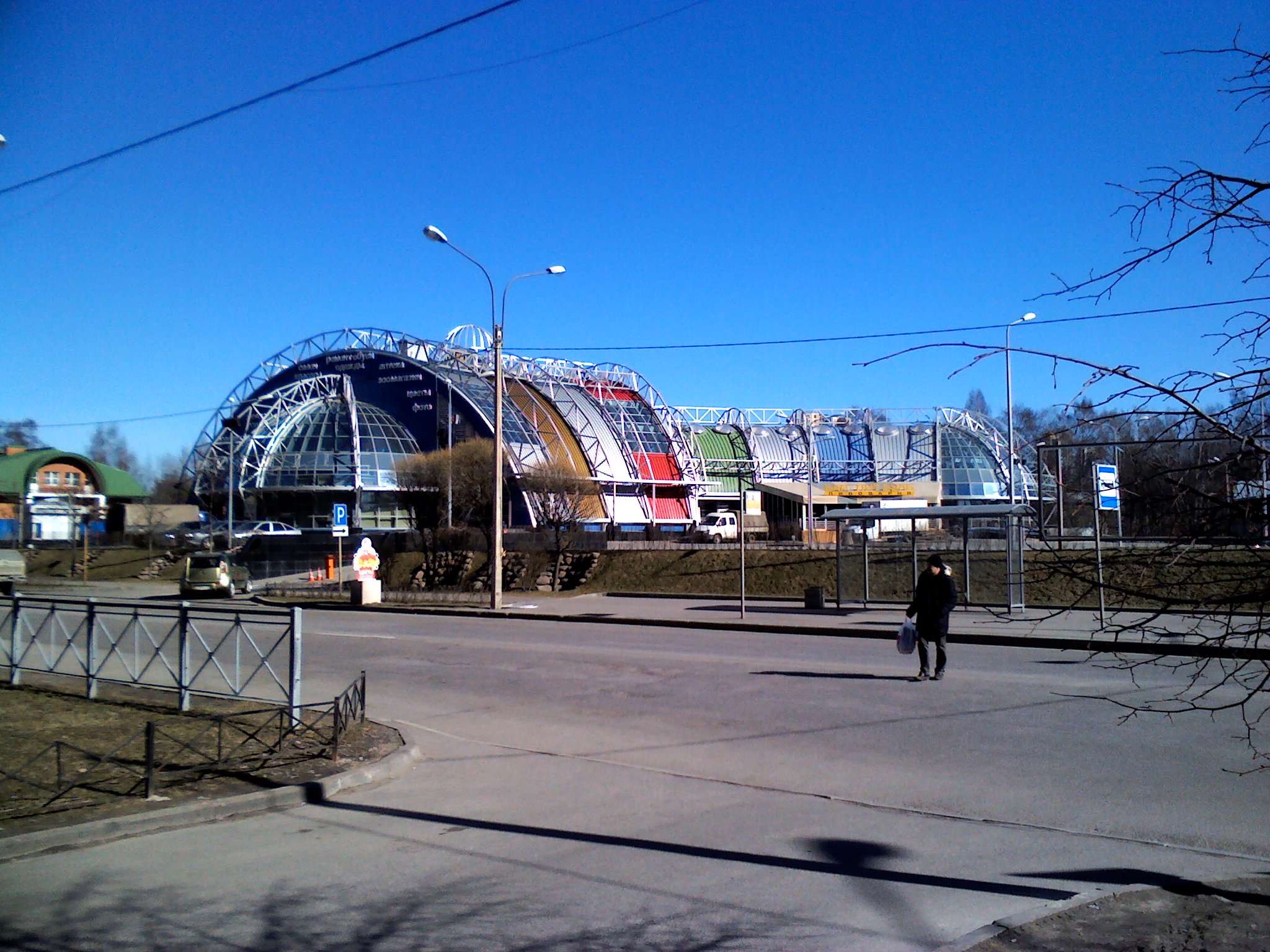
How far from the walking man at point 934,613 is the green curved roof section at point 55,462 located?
43.0 m

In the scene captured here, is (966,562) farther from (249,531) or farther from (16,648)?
(249,531)

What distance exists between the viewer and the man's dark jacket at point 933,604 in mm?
14086

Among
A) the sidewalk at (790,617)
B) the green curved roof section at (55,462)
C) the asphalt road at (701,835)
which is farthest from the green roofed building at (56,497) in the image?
the asphalt road at (701,835)

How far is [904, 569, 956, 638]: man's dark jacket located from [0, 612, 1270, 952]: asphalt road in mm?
1135

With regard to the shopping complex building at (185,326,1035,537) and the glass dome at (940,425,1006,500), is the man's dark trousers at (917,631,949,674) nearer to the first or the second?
the shopping complex building at (185,326,1035,537)

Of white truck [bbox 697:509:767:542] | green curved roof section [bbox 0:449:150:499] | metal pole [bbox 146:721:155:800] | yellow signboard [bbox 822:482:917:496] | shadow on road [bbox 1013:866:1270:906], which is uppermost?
green curved roof section [bbox 0:449:150:499]

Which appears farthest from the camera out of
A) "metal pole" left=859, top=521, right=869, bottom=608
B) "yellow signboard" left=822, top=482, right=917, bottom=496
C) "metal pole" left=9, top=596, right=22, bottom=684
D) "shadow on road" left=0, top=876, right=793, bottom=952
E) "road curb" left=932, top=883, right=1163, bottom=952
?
"yellow signboard" left=822, top=482, right=917, bottom=496

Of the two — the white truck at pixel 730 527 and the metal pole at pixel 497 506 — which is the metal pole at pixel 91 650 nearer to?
the metal pole at pixel 497 506

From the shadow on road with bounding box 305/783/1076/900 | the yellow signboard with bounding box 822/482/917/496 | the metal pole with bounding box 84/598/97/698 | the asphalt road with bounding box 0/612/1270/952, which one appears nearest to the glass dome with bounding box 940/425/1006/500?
the yellow signboard with bounding box 822/482/917/496

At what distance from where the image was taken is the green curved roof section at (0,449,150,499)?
5102 cm

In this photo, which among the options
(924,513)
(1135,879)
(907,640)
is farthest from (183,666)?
(924,513)

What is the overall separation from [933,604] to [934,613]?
0.49 feet

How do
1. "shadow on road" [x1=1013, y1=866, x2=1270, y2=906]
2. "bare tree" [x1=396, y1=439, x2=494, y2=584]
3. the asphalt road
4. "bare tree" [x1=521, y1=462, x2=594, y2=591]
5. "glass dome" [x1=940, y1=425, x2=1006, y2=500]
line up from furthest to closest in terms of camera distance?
"glass dome" [x1=940, y1=425, x2=1006, y2=500] → "bare tree" [x1=396, y1=439, x2=494, y2=584] → "bare tree" [x1=521, y1=462, x2=594, y2=591] → the asphalt road → "shadow on road" [x1=1013, y1=866, x2=1270, y2=906]

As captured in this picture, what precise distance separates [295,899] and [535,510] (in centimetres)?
3866
